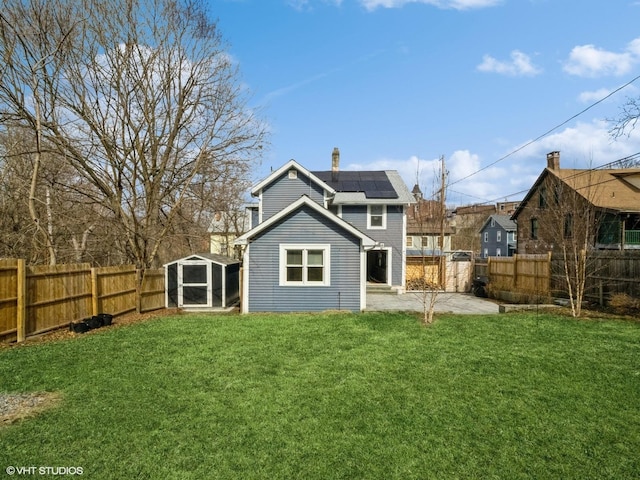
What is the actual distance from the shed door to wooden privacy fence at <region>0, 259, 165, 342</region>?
1225 millimetres

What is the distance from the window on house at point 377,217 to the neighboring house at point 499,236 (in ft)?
98.8

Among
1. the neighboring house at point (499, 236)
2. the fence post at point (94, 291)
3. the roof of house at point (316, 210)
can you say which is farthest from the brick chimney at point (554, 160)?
the fence post at point (94, 291)

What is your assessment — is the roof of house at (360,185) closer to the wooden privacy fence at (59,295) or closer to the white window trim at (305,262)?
the white window trim at (305,262)

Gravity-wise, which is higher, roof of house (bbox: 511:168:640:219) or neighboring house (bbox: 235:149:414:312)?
roof of house (bbox: 511:168:640:219)

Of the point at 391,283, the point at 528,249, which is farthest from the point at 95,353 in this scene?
the point at 528,249

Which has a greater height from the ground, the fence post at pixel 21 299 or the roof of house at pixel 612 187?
the roof of house at pixel 612 187

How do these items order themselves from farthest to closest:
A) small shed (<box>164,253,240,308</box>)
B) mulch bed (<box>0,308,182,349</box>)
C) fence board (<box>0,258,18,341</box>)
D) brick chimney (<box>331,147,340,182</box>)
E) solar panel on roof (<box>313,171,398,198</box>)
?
brick chimney (<box>331,147,340,182</box>)
solar panel on roof (<box>313,171,398,198</box>)
small shed (<box>164,253,240,308</box>)
mulch bed (<box>0,308,182,349</box>)
fence board (<box>0,258,18,341</box>)

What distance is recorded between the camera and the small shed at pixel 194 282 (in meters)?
14.4

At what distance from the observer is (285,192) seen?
17875mm

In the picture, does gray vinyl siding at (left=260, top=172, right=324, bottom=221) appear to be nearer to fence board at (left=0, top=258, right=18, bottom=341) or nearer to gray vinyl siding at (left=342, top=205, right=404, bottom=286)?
gray vinyl siding at (left=342, top=205, right=404, bottom=286)

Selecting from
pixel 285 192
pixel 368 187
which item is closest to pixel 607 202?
pixel 368 187

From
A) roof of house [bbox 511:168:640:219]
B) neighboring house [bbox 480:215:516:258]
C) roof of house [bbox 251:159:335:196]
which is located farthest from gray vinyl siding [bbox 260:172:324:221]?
neighboring house [bbox 480:215:516:258]

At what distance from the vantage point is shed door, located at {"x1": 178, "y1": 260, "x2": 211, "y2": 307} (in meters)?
14.4

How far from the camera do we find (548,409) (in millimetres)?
4824
